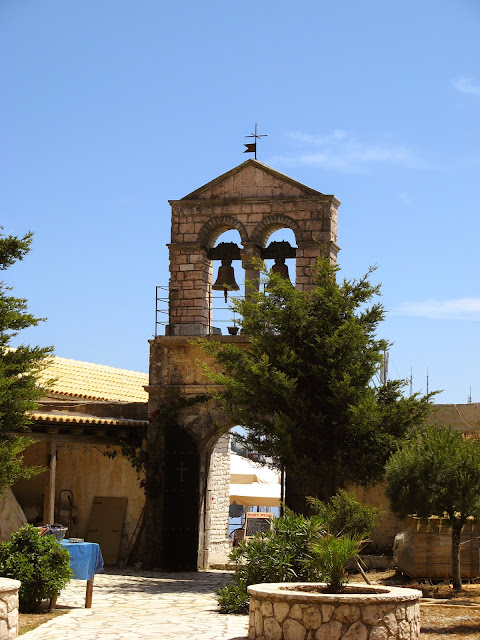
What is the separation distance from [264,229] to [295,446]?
4.65m

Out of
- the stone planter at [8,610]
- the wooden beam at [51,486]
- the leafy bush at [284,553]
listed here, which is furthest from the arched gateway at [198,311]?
the stone planter at [8,610]

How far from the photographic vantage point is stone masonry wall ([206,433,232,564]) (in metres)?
22.1

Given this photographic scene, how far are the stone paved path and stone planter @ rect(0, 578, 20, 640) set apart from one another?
23 cm

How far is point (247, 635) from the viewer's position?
10047 mm

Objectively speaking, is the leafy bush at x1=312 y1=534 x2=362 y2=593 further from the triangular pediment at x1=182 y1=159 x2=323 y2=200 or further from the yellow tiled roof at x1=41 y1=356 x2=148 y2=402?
the yellow tiled roof at x1=41 y1=356 x2=148 y2=402

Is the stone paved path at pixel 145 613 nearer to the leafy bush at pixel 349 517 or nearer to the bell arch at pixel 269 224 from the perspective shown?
the leafy bush at pixel 349 517

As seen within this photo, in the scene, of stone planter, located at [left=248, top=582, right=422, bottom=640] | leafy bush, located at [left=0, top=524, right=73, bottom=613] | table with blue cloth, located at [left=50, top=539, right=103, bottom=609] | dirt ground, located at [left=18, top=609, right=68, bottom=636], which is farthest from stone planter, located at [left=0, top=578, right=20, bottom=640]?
stone planter, located at [left=248, top=582, right=422, bottom=640]

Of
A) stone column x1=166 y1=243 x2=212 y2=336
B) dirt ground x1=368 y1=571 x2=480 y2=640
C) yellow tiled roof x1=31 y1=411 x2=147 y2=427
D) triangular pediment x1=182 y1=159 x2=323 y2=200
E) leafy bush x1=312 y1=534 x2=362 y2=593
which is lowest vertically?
dirt ground x1=368 y1=571 x2=480 y2=640

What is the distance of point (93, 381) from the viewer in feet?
77.2

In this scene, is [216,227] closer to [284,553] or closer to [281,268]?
[281,268]

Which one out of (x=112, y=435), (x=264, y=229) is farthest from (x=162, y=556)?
(x=264, y=229)

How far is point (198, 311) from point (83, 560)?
284 inches

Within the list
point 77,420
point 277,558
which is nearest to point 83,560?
A: point 277,558

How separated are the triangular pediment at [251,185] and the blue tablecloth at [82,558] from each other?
8497 mm
